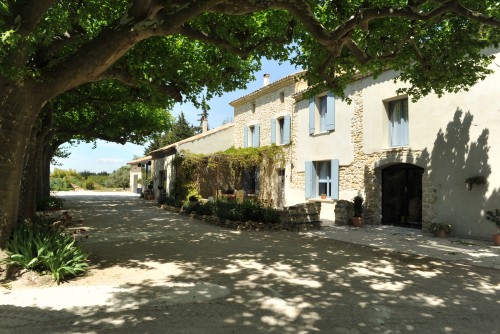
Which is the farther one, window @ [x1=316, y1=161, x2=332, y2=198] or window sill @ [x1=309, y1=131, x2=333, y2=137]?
window @ [x1=316, y1=161, x2=332, y2=198]

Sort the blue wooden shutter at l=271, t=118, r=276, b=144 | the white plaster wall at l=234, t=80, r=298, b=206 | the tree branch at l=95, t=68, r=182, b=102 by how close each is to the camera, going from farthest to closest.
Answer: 1. the blue wooden shutter at l=271, t=118, r=276, b=144
2. the white plaster wall at l=234, t=80, r=298, b=206
3. the tree branch at l=95, t=68, r=182, b=102

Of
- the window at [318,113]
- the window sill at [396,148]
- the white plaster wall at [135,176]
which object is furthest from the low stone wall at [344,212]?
the white plaster wall at [135,176]

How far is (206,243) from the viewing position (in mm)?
8734

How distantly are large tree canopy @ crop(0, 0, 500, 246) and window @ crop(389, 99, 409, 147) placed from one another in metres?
2.40

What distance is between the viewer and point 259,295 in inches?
189

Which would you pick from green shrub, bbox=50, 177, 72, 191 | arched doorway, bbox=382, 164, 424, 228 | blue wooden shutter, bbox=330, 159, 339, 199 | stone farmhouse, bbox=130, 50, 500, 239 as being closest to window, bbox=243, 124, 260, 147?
stone farmhouse, bbox=130, 50, 500, 239

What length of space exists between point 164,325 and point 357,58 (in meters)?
6.40

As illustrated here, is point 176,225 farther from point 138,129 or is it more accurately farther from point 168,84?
point 138,129

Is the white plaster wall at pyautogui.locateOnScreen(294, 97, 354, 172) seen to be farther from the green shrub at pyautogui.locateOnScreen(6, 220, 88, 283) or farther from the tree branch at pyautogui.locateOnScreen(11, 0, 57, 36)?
the green shrub at pyautogui.locateOnScreen(6, 220, 88, 283)

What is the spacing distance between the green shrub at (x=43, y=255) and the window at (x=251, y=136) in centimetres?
1473

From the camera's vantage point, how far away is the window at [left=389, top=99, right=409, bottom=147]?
1170 centimetres

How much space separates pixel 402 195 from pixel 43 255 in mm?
10796

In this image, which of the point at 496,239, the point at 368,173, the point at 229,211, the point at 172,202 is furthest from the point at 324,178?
the point at 172,202

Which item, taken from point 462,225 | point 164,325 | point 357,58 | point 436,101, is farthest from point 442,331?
point 436,101
